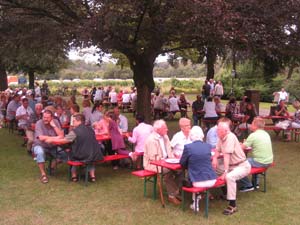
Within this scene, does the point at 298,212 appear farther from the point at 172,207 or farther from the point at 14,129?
the point at 14,129

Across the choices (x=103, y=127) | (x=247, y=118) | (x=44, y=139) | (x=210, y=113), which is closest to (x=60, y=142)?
(x=44, y=139)

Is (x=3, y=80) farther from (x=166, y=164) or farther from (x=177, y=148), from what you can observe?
(x=166, y=164)

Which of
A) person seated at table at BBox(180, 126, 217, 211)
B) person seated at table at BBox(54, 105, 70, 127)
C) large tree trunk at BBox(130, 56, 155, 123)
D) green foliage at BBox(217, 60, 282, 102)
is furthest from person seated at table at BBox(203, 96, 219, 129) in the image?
green foliage at BBox(217, 60, 282, 102)

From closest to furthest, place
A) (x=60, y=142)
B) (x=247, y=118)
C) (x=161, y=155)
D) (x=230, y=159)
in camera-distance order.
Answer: (x=230, y=159) < (x=161, y=155) < (x=60, y=142) < (x=247, y=118)

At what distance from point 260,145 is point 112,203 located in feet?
8.73

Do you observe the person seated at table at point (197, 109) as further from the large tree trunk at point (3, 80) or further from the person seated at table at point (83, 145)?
the large tree trunk at point (3, 80)

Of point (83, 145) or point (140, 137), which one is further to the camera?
point (140, 137)

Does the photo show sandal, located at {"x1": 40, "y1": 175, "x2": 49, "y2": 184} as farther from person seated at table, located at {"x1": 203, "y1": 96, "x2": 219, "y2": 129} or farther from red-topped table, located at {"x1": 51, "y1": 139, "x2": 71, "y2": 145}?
person seated at table, located at {"x1": 203, "y1": 96, "x2": 219, "y2": 129}

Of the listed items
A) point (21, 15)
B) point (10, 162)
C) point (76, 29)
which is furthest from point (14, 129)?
point (76, 29)

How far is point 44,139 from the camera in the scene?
7.76m

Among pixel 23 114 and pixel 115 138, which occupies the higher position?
pixel 23 114

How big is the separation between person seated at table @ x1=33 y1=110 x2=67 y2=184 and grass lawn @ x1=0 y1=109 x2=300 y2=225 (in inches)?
14.7

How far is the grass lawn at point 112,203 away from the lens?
5.86 metres

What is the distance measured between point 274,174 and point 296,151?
284cm
